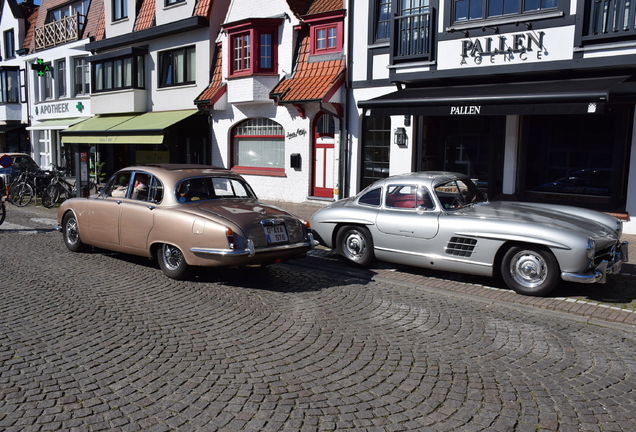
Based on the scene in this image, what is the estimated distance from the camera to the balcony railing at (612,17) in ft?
36.4

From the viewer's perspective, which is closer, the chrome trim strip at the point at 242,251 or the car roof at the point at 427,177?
the chrome trim strip at the point at 242,251

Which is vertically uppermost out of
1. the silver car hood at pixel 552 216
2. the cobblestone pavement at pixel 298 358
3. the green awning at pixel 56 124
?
the green awning at pixel 56 124

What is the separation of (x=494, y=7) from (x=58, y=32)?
24206 mm

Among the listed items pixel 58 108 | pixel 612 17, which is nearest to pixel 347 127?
pixel 612 17

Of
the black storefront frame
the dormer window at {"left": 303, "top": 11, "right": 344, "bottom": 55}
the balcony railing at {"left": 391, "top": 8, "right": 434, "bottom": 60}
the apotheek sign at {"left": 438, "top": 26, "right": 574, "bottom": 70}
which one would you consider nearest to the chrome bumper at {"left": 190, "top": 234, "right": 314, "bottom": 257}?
the black storefront frame

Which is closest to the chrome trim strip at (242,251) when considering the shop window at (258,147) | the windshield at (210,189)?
the windshield at (210,189)

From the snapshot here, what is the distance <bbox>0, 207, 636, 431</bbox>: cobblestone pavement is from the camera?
151 inches

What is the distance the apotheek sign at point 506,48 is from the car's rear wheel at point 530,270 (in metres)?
6.86

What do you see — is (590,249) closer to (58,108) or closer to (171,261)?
(171,261)

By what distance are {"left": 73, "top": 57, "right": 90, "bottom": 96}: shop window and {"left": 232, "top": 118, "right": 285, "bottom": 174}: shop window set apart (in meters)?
11.6

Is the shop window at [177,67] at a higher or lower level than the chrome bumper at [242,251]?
higher

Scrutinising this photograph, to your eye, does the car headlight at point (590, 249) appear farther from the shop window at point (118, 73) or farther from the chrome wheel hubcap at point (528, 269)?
the shop window at point (118, 73)

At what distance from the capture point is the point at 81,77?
28094 millimetres

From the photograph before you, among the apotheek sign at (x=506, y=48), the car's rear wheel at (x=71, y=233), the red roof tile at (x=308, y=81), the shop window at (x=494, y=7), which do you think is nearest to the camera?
the car's rear wheel at (x=71, y=233)
